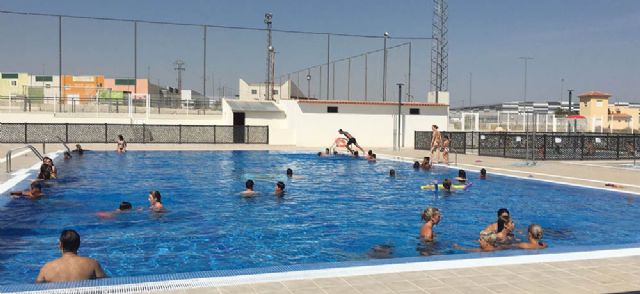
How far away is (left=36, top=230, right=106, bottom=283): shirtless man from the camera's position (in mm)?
5668

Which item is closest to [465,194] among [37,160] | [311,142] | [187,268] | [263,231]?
[263,231]

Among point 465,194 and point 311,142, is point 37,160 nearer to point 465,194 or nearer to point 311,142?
point 465,194

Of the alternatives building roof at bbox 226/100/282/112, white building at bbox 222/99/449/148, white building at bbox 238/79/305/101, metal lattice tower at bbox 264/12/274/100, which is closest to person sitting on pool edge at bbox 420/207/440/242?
white building at bbox 222/99/449/148

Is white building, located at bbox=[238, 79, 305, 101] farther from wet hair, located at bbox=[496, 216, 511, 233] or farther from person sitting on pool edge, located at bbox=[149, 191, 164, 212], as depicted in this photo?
wet hair, located at bbox=[496, 216, 511, 233]

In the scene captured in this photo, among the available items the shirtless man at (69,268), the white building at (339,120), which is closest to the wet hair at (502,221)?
the shirtless man at (69,268)

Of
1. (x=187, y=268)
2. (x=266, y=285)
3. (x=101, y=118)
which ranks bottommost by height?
(x=187, y=268)

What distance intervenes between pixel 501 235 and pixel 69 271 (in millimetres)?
6639

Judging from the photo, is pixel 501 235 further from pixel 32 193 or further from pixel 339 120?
pixel 339 120

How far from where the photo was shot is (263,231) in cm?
1108

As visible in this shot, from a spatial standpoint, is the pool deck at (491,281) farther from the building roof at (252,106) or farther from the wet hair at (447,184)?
the building roof at (252,106)

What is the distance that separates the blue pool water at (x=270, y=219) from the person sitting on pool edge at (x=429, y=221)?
0.65 feet

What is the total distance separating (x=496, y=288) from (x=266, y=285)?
→ 2332mm

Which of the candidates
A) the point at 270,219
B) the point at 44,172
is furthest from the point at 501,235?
the point at 44,172

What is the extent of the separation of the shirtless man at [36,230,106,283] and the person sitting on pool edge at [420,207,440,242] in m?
5.79
